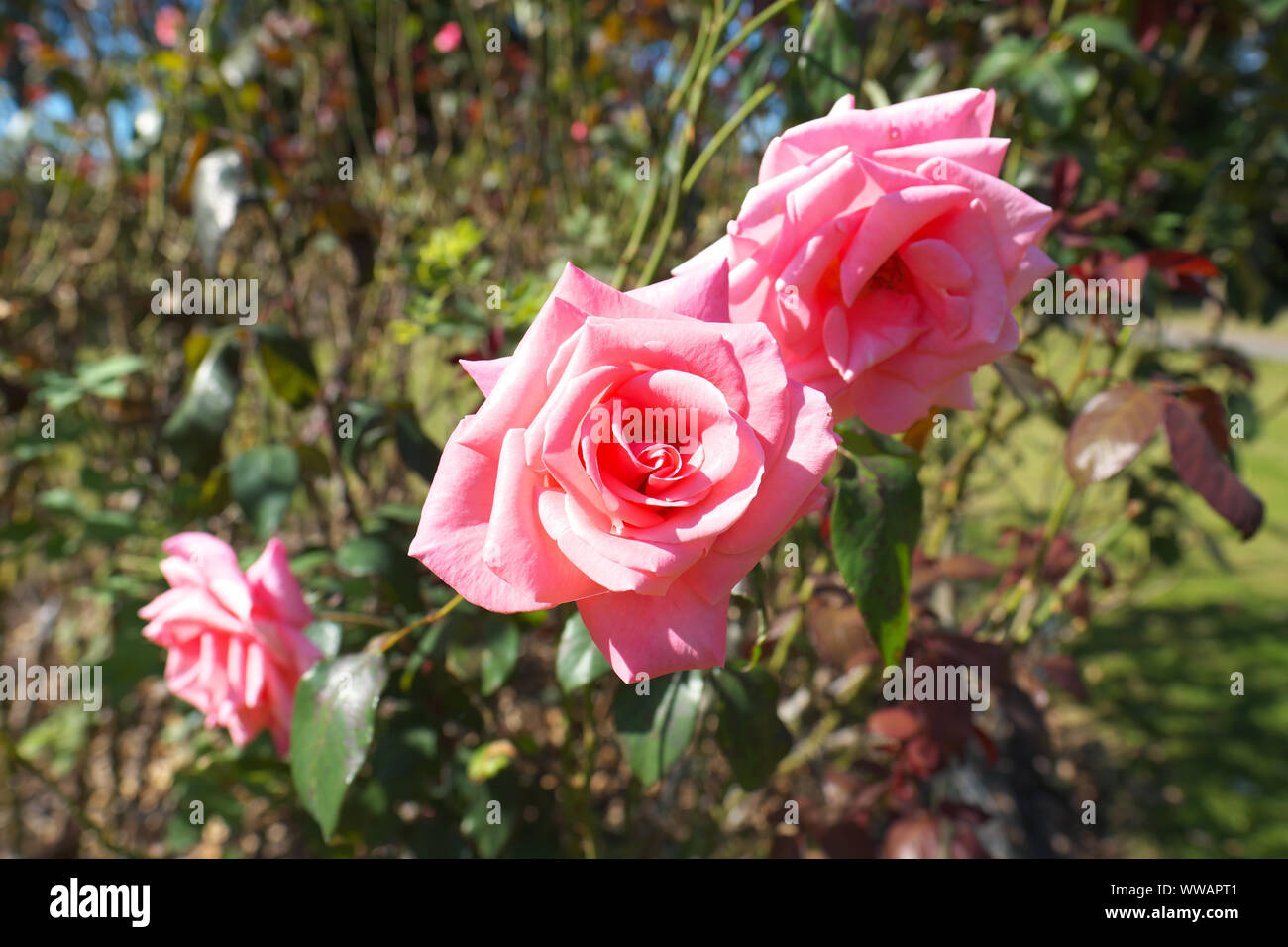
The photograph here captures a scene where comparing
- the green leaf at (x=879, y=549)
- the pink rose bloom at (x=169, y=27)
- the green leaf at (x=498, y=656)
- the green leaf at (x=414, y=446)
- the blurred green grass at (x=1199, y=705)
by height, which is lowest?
the blurred green grass at (x=1199, y=705)

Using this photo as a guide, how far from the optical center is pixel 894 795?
5.12 feet

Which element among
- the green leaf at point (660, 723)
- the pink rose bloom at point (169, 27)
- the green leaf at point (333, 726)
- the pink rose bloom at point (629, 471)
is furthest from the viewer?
the pink rose bloom at point (169, 27)

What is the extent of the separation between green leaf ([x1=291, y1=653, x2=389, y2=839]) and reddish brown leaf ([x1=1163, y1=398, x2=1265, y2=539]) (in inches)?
42.7

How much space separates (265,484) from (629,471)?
0.94 m

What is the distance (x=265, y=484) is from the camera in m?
1.34

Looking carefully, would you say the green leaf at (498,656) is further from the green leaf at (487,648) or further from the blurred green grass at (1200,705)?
the blurred green grass at (1200,705)

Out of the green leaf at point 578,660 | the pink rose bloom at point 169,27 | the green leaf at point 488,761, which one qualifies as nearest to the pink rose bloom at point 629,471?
the green leaf at point 578,660

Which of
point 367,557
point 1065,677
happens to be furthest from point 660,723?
point 1065,677

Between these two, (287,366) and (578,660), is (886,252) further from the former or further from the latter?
(287,366)

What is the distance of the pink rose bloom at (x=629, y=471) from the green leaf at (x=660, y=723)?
0.48 m

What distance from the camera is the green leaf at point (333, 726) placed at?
0.96 m

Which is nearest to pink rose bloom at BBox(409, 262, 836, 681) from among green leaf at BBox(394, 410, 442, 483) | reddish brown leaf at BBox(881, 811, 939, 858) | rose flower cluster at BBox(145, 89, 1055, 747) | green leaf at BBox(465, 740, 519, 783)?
rose flower cluster at BBox(145, 89, 1055, 747)

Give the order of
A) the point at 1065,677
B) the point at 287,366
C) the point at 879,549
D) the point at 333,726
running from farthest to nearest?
the point at 1065,677 < the point at 287,366 < the point at 333,726 < the point at 879,549
